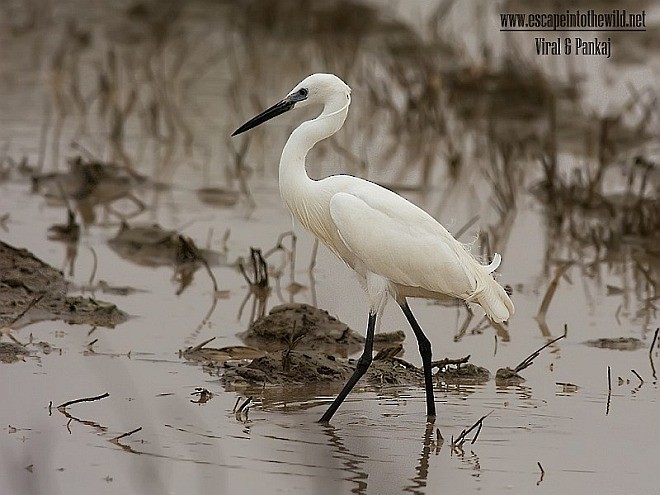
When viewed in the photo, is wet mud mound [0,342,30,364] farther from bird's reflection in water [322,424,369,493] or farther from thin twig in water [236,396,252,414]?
bird's reflection in water [322,424,369,493]

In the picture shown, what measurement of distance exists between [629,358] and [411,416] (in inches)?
56.3

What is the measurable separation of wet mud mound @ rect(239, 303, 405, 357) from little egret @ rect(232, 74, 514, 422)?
81 cm

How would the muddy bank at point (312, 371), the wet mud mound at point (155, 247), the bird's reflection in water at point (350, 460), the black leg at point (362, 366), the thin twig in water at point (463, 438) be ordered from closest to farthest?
the bird's reflection in water at point (350, 460) → the thin twig in water at point (463, 438) → the black leg at point (362, 366) → the muddy bank at point (312, 371) → the wet mud mound at point (155, 247)

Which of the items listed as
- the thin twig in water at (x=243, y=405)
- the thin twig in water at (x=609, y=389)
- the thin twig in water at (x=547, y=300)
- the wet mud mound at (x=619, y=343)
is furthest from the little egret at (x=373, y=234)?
the thin twig in water at (x=547, y=300)

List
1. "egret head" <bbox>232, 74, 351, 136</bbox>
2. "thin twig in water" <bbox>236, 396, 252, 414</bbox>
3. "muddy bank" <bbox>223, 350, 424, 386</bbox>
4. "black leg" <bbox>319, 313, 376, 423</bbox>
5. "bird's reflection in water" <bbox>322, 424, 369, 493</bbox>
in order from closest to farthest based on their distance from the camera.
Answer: "bird's reflection in water" <bbox>322, 424, 369, 493</bbox>, "thin twig in water" <bbox>236, 396, 252, 414</bbox>, "black leg" <bbox>319, 313, 376, 423</bbox>, "egret head" <bbox>232, 74, 351, 136</bbox>, "muddy bank" <bbox>223, 350, 424, 386</bbox>

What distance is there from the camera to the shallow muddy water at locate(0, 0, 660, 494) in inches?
204

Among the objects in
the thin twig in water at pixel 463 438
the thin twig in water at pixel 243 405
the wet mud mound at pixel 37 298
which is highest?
the wet mud mound at pixel 37 298

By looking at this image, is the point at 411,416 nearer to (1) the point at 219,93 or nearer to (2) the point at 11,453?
(2) the point at 11,453

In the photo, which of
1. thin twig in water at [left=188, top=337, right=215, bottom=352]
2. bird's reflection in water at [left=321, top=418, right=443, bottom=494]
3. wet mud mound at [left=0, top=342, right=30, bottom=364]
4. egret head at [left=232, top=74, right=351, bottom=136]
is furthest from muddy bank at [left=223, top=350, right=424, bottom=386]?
egret head at [left=232, top=74, right=351, bottom=136]

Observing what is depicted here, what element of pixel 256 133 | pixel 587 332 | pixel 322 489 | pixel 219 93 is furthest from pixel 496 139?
pixel 322 489

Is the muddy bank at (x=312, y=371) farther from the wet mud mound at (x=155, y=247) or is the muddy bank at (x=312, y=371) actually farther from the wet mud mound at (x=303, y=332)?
the wet mud mound at (x=155, y=247)

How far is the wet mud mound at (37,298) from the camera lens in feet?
22.4

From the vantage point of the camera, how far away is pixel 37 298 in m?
6.65

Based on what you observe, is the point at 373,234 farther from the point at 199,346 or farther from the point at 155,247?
the point at 155,247
